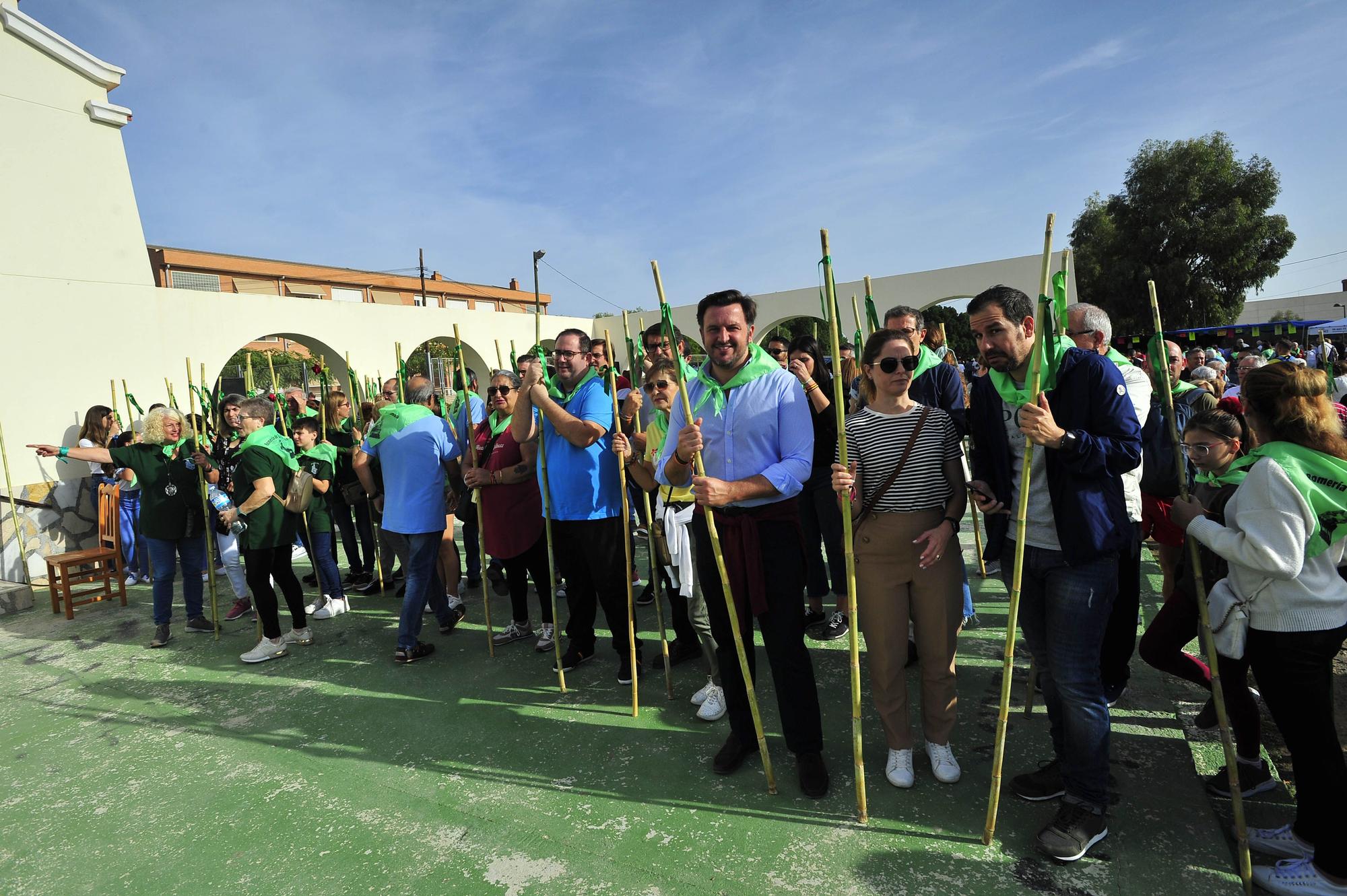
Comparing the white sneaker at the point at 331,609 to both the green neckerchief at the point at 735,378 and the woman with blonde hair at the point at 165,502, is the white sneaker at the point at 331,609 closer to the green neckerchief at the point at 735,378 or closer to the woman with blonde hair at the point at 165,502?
the woman with blonde hair at the point at 165,502

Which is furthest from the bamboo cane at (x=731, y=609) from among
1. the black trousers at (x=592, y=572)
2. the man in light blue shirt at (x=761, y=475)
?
the black trousers at (x=592, y=572)

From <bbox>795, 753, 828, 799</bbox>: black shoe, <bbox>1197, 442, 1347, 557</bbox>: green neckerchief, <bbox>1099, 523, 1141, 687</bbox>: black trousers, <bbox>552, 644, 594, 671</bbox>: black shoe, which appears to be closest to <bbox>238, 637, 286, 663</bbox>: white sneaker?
<bbox>552, 644, 594, 671</bbox>: black shoe

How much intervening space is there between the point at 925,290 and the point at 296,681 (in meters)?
15.0

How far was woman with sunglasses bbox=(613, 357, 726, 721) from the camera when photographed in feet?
11.7

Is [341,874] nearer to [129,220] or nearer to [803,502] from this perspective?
[803,502]

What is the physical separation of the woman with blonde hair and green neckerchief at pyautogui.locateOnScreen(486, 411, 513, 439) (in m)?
2.40

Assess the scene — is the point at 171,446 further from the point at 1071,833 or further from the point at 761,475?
the point at 1071,833

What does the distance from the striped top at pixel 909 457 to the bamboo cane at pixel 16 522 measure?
8.78 m

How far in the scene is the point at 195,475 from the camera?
5.47 m

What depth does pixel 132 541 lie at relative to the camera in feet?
25.7

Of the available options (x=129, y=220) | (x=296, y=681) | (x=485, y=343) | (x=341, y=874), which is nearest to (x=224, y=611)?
(x=296, y=681)

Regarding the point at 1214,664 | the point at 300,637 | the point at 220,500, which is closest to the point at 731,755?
the point at 1214,664

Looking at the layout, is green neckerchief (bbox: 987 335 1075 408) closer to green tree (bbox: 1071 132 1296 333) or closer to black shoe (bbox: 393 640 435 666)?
black shoe (bbox: 393 640 435 666)

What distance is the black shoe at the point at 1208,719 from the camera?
3.09 meters
